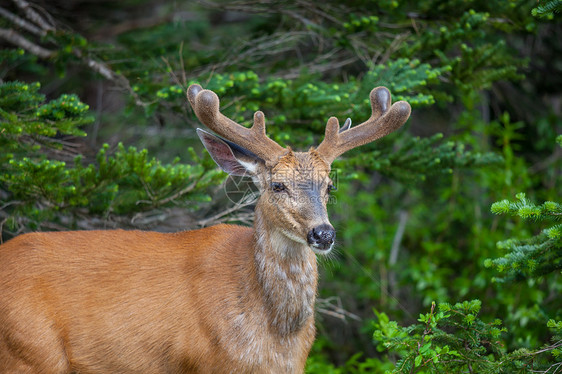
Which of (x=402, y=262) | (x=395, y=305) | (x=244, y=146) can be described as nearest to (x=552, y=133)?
(x=402, y=262)

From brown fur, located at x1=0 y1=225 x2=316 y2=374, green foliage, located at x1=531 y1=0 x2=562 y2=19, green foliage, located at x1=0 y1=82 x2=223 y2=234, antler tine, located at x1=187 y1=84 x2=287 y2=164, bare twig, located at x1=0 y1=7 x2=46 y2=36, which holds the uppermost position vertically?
green foliage, located at x1=531 y1=0 x2=562 y2=19

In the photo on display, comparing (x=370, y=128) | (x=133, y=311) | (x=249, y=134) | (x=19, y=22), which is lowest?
(x=133, y=311)

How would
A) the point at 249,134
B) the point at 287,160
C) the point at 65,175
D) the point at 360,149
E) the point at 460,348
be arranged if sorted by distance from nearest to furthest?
the point at 460,348
the point at 287,160
the point at 249,134
the point at 65,175
the point at 360,149

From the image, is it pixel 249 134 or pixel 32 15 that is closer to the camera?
pixel 249 134

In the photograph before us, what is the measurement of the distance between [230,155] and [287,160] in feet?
1.68

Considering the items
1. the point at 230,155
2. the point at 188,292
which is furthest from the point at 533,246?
the point at 188,292

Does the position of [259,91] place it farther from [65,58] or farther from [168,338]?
[168,338]

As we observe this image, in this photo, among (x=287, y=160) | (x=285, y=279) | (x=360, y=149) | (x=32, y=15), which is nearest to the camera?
(x=285, y=279)

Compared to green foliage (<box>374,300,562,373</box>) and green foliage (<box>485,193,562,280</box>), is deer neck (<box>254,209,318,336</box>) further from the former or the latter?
green foliage (<box>485,193,562,280</box>)

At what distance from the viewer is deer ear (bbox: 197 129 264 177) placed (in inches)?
194

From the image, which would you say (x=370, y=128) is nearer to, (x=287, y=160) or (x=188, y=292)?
(x=287, y=160)

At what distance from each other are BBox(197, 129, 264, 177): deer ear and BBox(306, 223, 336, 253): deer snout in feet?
2.87

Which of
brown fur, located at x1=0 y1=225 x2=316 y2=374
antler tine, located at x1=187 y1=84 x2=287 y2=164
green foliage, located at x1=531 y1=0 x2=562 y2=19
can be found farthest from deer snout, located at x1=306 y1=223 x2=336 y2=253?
green foliage, located at x1=531 y1=0 x2=562 y2=19

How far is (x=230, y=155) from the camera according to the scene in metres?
5.03
